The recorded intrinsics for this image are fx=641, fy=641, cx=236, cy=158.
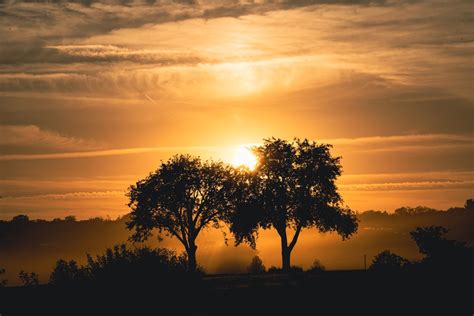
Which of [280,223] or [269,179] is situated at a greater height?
[269,179]

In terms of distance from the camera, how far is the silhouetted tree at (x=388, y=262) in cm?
3946

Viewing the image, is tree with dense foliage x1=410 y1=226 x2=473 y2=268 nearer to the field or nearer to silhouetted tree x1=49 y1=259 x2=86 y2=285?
the field

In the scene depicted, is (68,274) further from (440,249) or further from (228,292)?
(440,249)

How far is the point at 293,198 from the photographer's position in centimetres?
7850

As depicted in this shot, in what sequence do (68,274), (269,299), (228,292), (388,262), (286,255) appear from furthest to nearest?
(286,255), (388,262), (228,292), (68,274), (269,299)

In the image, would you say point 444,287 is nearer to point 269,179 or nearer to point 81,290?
point 81,290

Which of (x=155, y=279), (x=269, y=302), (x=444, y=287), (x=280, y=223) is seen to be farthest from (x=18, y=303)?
(x=280, y=223)

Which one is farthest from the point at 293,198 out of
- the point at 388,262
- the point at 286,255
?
the point at 388,262

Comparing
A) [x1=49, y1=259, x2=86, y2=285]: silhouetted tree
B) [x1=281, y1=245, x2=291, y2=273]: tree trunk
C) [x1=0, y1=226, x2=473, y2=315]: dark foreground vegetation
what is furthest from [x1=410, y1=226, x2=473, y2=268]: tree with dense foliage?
[x1=281, y1=245, x2=291, y2=273]: tree trunk

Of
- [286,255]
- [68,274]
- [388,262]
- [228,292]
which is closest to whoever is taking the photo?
[68,274]

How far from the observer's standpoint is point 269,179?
8056 centimetres

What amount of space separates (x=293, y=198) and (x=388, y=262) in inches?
1465

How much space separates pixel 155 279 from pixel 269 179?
50.2 meters

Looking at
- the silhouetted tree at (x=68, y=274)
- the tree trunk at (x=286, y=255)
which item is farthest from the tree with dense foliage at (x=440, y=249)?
the tree trunk at (x=286, y=255)
